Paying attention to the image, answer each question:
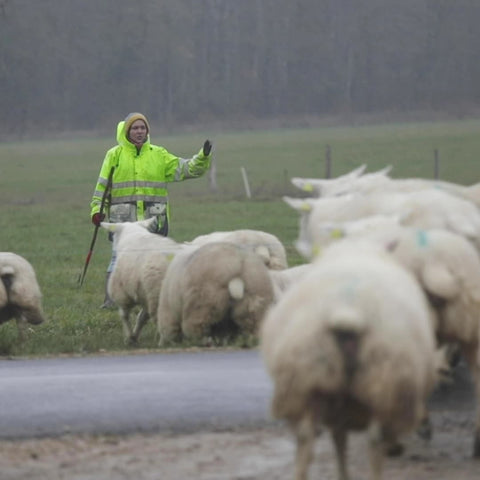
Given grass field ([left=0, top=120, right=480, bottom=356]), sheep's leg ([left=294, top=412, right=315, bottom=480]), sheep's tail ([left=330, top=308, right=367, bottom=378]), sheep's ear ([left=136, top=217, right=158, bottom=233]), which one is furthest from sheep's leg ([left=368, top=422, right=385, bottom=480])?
sheep's ear ([left=136, top=217, right=158, bottom=233])

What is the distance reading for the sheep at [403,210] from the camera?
794cm

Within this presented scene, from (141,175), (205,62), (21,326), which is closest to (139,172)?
(141,175)

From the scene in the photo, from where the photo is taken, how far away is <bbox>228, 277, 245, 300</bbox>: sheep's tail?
1124cm

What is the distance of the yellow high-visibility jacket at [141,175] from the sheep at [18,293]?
5.96 ft

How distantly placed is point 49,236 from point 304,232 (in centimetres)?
1721

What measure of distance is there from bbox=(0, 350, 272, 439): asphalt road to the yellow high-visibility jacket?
3723 millimetres

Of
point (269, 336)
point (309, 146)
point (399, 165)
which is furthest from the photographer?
point (309, 146)

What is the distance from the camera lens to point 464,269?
7.12 metres

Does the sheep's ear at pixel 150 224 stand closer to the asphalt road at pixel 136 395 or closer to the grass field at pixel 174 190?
the grass field at pixel 174 190

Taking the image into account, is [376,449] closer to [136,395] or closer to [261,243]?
[136,395]

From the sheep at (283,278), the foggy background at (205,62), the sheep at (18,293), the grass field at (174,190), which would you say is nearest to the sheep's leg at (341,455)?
the sheep at (283,278)

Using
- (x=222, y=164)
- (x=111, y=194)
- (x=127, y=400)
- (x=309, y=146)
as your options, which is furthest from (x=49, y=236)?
(x=309, y=146)

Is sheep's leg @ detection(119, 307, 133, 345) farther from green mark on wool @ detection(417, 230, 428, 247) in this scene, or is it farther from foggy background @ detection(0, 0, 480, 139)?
foggy background @ detection(0, 0, 480, 139)

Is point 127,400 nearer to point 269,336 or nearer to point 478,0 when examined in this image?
point 269,336
